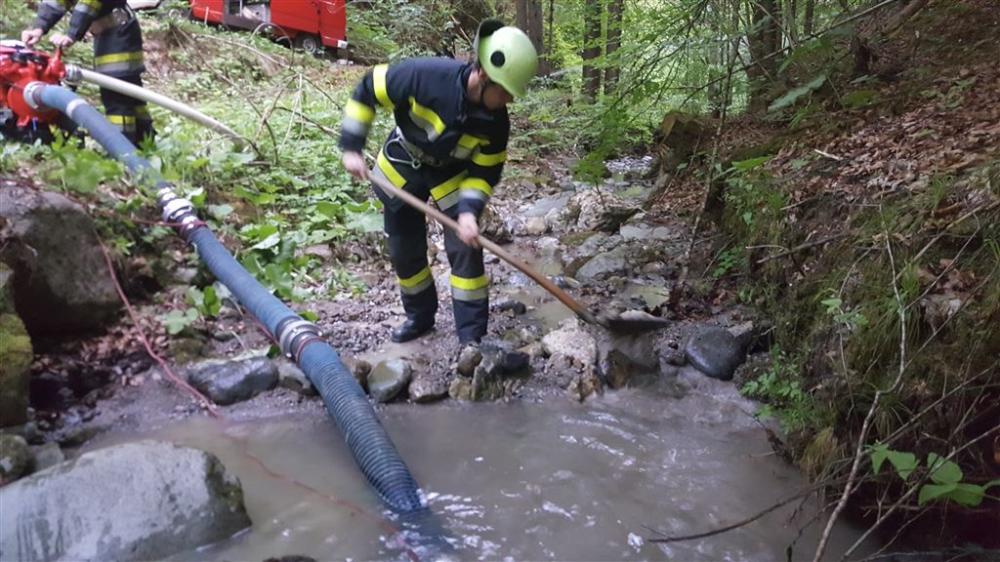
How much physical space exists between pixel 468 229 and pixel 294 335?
1113 mm

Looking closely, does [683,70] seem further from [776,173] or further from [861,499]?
[861,499]

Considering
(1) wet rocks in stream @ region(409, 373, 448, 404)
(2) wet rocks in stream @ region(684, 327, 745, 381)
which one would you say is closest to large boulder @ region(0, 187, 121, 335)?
(1) wet rocks in stream @ region(409, 373, 448, 404)

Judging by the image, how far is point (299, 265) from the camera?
5.24 metres

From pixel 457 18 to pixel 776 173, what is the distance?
10.5 m

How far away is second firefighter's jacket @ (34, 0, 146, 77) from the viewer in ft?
17.6

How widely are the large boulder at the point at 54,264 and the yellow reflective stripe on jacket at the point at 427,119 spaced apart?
1.94m

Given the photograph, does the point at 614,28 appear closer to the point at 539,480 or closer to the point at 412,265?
the point at 412,265

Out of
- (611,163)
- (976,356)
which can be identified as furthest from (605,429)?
(611,163)

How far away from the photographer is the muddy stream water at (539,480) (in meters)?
2.84

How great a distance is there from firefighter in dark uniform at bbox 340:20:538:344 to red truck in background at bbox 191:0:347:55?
9.82 m

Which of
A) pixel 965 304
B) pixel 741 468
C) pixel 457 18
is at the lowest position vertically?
pixel 741 468

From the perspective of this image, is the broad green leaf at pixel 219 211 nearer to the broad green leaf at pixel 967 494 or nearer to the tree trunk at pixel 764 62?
the tree trunk at pixel 764 62

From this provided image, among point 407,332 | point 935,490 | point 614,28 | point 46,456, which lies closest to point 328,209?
point 407,332

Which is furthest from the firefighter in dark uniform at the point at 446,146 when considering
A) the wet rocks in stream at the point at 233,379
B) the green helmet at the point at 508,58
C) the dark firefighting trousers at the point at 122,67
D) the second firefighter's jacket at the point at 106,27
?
the second firefighter's jacket at the point at 106,27
